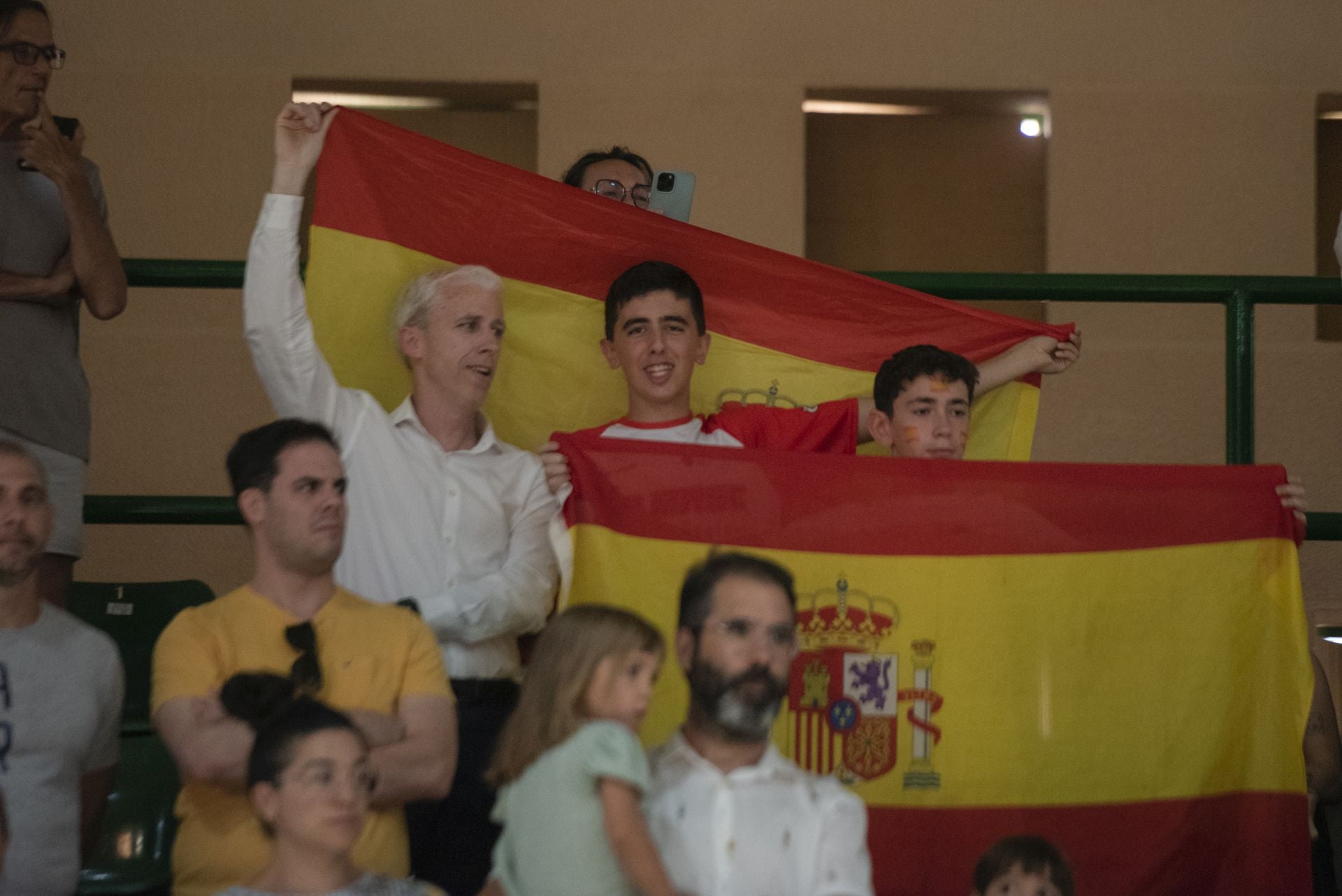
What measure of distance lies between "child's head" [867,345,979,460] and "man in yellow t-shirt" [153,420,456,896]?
137cm

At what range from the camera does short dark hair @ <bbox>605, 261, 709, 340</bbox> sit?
4461 millimetres

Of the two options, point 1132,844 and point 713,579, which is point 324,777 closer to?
point 713,579

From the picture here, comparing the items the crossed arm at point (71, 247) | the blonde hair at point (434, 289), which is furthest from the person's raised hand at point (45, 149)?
the blonde hair at point (434, 289)

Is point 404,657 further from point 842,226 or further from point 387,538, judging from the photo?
point 842,226

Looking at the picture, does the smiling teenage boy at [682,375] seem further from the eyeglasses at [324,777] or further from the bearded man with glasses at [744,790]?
the eyeglasses at [324,777]

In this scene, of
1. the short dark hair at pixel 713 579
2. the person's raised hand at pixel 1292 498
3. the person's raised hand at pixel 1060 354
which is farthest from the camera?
the person's raised hand at pixel 1060 354

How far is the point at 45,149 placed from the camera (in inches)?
172

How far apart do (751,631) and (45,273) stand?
7.51 ft

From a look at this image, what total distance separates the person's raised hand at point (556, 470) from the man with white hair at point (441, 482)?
0.21 meters

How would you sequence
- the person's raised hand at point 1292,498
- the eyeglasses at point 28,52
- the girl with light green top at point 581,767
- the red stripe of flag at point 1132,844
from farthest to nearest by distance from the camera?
the eyeglasses at point 28,52 → the person's raised hand at point 1292,498 → the red stripe of flag at point 1132,844 → the girl with light green top at point 581,767

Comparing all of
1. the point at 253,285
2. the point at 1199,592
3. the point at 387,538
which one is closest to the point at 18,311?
the point at 253,285

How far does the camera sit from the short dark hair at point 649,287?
14.6 ft

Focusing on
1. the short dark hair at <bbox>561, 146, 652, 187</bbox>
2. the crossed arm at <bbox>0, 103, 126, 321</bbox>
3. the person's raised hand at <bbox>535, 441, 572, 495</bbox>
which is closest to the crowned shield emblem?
the person's raised hand at <bbox>535, 441, 572, 495</bbox>

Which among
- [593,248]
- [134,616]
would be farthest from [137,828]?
[593,248]
